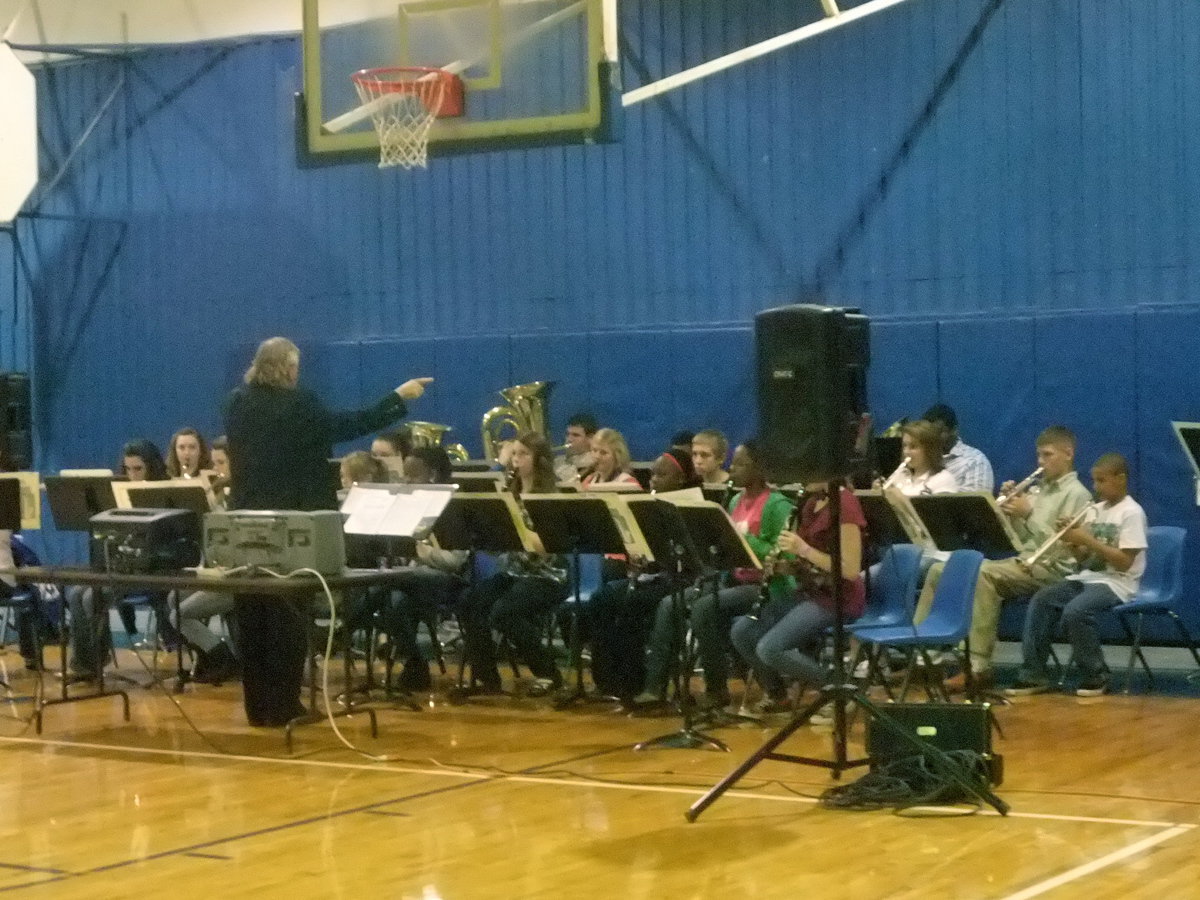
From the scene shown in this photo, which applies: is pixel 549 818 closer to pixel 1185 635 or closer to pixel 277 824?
pixel 277 824

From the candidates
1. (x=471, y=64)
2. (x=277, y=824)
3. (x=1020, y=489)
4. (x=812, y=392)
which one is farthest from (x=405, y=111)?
(x=277, y=824)

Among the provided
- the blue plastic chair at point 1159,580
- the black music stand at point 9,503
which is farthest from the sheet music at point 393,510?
the blue plastic chair at point 1159,580

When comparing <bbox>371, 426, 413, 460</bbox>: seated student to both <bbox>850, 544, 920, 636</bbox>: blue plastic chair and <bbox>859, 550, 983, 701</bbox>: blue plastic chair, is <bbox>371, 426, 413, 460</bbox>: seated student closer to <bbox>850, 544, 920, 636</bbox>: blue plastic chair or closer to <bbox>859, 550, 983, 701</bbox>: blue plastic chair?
<bbox>850, 544, 920, 636</bbox>: blue plastic chair

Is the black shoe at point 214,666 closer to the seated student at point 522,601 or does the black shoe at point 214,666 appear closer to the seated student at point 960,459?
the seated student at point 522,601

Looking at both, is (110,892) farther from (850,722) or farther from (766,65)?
(766,65)

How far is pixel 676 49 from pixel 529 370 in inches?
97.7

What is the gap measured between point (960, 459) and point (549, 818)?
16.8 ft

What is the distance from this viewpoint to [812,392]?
6891mm

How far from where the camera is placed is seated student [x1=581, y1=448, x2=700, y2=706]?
9.59 meters

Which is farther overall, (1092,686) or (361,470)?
(361,470)

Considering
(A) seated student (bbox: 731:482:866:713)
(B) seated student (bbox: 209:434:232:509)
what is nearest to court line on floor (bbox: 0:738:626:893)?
(A) seated student (bbox: 731:482:866:713)

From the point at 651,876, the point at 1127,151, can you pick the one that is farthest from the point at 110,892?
the point at 1127,151

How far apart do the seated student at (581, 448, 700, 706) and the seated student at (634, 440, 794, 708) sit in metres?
0.10

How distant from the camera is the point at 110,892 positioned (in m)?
5.86
